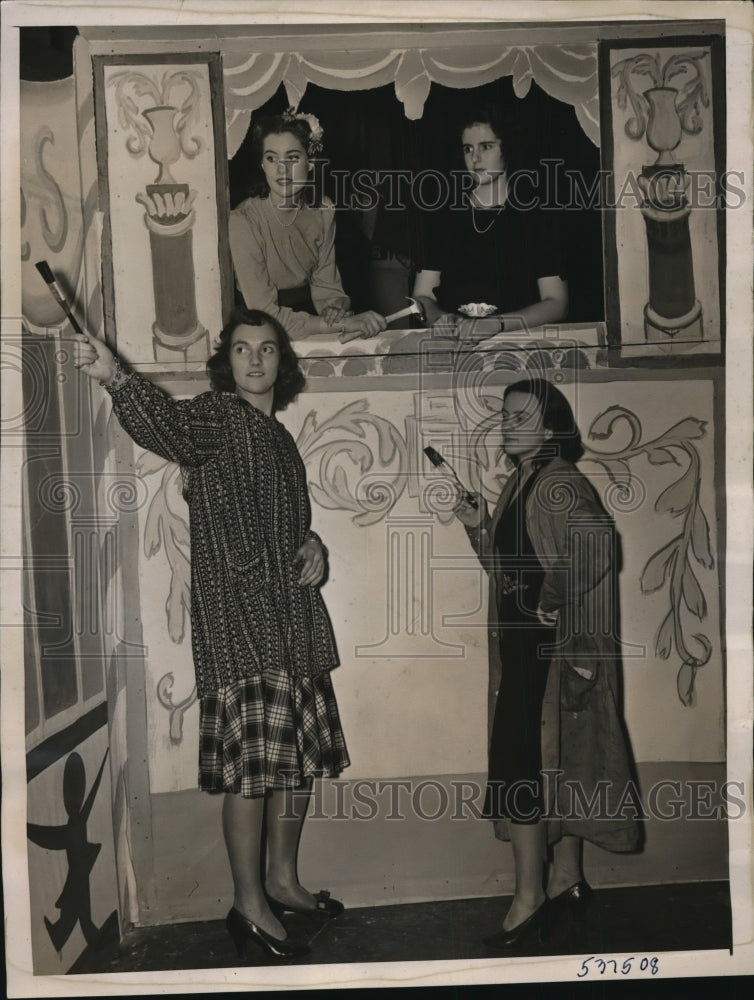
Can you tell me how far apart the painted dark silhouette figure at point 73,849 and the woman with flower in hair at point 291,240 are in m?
1.10

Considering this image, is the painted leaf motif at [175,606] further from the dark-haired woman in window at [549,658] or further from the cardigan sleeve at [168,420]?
the dark-haired woman in window at [549,658]

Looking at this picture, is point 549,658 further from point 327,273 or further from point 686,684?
point 327,273

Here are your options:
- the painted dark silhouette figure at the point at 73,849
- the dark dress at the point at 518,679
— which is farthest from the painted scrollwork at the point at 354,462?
the painted dark silhouette figure at the point at 73,849

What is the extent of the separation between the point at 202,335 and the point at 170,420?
0.69ft

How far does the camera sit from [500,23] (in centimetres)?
229

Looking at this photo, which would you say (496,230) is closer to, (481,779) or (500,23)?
(500,23)

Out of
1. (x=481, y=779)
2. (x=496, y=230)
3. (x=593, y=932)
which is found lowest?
(x=593, y=932)

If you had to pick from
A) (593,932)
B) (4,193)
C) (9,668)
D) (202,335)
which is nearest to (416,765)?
(593,932)

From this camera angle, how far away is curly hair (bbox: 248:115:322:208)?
90.0 inches

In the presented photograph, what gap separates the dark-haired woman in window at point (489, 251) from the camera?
2.30 m

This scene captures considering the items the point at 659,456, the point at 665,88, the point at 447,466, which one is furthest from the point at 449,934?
the point at 665,88

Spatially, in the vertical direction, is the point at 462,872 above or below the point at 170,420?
below

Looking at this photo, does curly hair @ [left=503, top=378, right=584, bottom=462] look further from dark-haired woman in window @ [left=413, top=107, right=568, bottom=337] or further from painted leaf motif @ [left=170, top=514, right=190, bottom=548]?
painted leaf motif @ [left=170, top=514, right=190, bottom=548]

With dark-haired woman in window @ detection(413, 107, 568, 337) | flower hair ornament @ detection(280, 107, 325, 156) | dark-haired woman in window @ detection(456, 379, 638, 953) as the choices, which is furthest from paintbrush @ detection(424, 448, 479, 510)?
flower hair ornament @ detection(280, 107, 325, 156)
